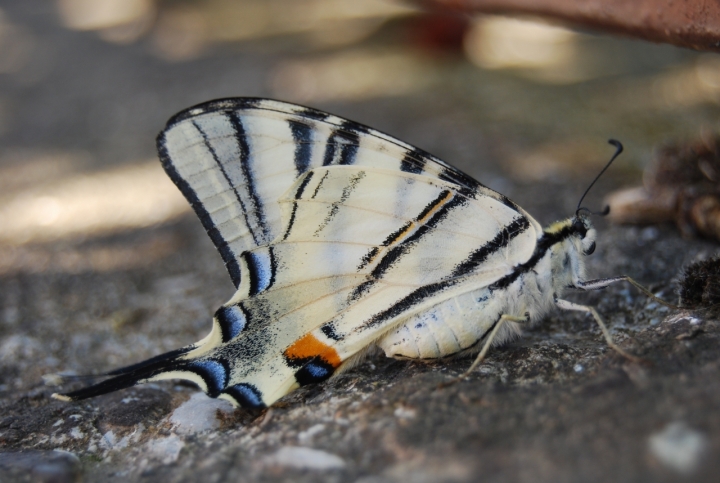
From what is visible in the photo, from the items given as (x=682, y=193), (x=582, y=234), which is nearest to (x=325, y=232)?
(x=582, y=234)

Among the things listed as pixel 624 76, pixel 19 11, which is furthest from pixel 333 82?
pixel 19 11

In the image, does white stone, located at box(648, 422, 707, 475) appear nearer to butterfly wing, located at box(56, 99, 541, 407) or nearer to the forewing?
butterfly wing, located at box(56, 99, 541, 407)

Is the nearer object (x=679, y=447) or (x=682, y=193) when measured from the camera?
(x=679, y=447)

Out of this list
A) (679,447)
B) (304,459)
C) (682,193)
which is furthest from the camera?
(682,193)

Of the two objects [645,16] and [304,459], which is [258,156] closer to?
[304,459]

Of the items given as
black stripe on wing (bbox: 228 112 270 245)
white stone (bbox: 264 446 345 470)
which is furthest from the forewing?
white stone (bbox: 264 446 345 470)

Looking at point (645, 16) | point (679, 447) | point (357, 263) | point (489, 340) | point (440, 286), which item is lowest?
point (679, 447)

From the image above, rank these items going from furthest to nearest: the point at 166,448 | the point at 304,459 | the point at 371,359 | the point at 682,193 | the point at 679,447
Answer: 1. the point at 682,193
2. the point at 371,359
3. the point at 166,448
4. the point at 304,459
5. the point at 679,447
